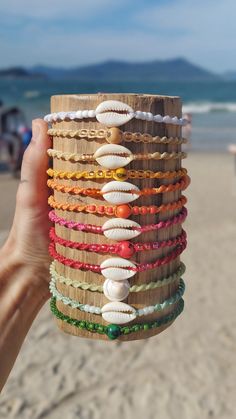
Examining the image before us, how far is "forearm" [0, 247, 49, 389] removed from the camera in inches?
64.6

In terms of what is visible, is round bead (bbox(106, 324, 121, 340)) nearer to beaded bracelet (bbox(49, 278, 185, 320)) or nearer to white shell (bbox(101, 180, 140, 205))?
beaded bracelet (bbox(49, 278, 185, 320))

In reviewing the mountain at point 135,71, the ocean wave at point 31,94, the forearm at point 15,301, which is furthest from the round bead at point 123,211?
the mountain at point 135,71

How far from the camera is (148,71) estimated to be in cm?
6116

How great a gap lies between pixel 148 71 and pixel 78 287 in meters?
62.3

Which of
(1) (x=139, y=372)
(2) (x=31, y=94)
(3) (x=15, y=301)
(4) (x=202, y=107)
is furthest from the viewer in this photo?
(2) (x=31, y=94)

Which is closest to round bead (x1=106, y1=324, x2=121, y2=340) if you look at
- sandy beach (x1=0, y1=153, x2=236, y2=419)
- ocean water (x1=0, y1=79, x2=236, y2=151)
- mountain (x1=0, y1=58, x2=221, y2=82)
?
ocean water (x1=0, y1=79, x2=236, y2=151)

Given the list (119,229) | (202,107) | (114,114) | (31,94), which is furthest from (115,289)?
(31,94)

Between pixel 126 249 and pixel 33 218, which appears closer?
pixel 126 249

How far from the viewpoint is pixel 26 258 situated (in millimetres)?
1818

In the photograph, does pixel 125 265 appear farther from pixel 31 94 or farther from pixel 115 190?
pixel 31 94

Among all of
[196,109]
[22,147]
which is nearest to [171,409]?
[22,147]

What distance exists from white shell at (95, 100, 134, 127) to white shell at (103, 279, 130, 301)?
40cm

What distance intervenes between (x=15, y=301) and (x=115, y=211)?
67cm

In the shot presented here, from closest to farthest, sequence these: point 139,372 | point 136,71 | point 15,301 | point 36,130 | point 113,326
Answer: point 113,326, point 36,130, point 15,301, point 139,372, point 136,71
